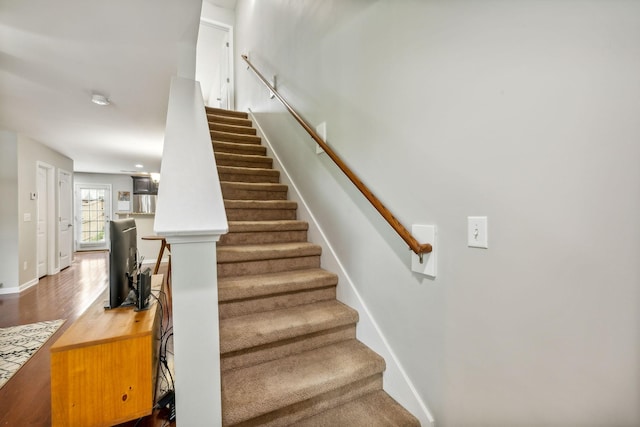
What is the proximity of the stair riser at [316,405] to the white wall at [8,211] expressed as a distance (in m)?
5.02

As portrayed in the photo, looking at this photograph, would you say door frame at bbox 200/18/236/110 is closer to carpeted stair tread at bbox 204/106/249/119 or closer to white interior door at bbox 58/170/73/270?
carpeted stair tread at bbox 204/106/249/119

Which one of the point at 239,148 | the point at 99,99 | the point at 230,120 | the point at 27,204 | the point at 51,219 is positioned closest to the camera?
the point at 99,99

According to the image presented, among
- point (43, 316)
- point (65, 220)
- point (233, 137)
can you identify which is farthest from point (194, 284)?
point (65, 220)

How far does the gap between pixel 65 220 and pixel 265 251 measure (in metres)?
6.24

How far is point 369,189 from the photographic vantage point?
1.62 m

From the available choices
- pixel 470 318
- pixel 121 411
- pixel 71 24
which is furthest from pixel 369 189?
pixel 71 24

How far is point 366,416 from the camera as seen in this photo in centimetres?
132

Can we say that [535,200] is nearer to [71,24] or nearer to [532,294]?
[532,294]

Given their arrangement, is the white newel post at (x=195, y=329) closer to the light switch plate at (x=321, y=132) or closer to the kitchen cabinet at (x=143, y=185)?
the light switch plate at (x=321, y=132)

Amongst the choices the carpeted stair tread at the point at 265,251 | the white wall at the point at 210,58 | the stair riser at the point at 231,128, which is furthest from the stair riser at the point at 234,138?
the white wall at the point at 210,58

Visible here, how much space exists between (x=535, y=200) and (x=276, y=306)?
141 centimetres

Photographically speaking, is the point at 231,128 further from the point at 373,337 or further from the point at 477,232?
the point at 477,232

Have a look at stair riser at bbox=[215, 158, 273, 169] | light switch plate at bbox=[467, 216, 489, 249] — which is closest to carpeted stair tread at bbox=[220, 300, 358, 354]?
light switch plate at bbox=[467, 216, 489, 249]

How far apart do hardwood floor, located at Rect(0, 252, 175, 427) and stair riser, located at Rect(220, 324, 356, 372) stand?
1.89 feet
